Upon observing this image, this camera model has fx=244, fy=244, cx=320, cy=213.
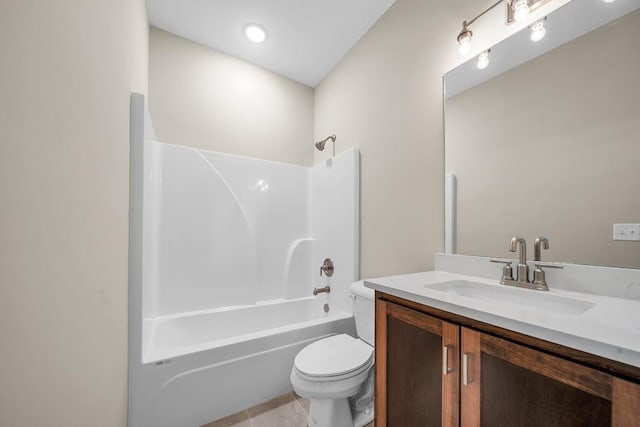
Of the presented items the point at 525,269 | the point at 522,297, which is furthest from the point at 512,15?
the point at 522,297

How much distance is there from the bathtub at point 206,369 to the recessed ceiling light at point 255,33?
2.32 meters

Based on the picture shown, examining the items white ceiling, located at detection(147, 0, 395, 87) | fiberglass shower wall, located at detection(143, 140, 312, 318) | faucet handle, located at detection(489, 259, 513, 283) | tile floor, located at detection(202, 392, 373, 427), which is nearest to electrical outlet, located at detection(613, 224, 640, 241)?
faucet handle, located at detection(489, 259, 513, 283)

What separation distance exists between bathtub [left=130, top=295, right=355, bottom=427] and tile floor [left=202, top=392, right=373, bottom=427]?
0.12ft

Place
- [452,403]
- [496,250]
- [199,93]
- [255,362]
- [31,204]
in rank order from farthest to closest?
[199,93] < [255,362] < [496,250] < [452,403] < [31,204]

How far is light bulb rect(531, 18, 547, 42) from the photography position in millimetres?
1020

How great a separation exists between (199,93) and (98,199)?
170 cm

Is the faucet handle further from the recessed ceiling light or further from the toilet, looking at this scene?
the recessed ceiling light

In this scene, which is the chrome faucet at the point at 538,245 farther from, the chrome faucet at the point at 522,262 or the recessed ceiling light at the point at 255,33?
the recessed ceiling light at the point at 255,33

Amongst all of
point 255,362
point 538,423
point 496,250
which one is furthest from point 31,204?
point 496,250

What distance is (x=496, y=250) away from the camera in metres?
1.16

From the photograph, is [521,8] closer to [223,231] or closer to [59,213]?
[59,213]

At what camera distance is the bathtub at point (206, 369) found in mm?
1291

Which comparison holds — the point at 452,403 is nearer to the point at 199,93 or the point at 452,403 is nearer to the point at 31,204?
the point at 31,204

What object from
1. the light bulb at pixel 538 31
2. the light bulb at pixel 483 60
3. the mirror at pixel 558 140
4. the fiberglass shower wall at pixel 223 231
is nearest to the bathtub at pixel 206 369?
the fiberglass shower wall at pixel 223 231
